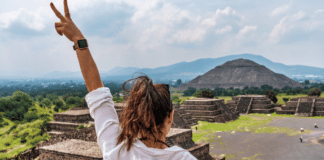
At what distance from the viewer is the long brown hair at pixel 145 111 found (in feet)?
3.34

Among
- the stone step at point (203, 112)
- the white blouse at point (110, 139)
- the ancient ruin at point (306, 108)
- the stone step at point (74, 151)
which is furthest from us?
the ancient ruin at point (306, 108)

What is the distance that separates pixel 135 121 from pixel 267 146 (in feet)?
54.1

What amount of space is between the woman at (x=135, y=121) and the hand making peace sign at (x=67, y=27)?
0.17 meters

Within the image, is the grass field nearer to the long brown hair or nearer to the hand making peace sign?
the hand making peace sign

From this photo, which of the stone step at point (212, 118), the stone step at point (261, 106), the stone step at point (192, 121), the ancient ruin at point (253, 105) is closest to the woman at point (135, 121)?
the stone step at point (192, 121)

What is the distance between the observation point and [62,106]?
22.5 m

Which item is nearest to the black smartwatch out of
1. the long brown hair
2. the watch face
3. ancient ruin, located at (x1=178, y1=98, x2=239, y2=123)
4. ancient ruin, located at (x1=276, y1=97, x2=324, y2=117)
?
the watch face

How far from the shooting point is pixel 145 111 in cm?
101

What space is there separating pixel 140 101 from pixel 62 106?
23.7 m

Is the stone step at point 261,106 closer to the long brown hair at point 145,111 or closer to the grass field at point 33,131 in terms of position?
the grass field at point 33,131

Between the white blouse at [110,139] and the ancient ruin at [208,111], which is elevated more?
→ the white blouse at [110,139]

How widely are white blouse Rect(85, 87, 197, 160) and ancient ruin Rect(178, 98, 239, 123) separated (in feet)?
77.6

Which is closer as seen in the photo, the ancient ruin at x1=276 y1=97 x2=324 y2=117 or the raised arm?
the raised arm

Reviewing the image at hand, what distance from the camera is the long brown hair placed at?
1020 millimetres
